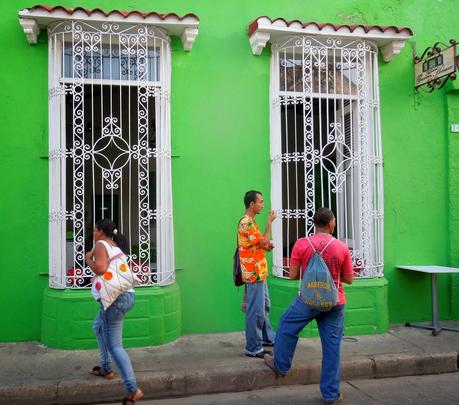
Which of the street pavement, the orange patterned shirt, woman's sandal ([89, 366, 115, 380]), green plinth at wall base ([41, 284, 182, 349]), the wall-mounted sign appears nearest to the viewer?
the street pavement

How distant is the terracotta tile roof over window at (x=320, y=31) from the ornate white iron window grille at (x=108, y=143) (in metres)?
1.12

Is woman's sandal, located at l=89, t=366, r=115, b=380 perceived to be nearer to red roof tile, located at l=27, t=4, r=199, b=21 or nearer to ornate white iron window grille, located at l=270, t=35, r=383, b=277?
ornate white iron window grille, located at l=270, t=35, r=383, b=277

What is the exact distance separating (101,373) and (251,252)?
6.04 ft

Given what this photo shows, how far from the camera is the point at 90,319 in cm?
558

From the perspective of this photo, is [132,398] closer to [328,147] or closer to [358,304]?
[358,304]

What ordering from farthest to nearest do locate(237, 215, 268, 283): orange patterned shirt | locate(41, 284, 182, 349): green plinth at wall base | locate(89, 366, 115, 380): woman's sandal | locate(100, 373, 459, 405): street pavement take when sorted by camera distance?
locate(41, 284, 182, 349): green plinth at wall base
locate(237, 215, 268, 283): orange patterned shirt
locate(89, 366, 115, 380): woman's sandal
locate(100, 373, 459, 405): street pavement

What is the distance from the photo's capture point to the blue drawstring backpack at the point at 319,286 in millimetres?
4227

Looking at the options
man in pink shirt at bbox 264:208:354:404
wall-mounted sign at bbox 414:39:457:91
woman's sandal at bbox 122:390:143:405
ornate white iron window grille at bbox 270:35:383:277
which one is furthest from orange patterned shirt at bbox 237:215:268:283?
wall-mounted sign at bbox 414:39:457:91

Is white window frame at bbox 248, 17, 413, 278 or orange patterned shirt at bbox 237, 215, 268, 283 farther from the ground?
white window frame at bbox 248, 17, 413, 278

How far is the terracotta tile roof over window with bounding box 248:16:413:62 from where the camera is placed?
603 centimetres

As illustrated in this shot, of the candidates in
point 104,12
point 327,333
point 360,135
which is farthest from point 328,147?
point 104,12

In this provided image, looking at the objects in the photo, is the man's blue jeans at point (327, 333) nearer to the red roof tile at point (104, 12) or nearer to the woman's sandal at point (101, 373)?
the woman's sandal at point (101, 373)

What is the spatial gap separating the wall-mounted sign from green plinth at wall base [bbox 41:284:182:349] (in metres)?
4.19

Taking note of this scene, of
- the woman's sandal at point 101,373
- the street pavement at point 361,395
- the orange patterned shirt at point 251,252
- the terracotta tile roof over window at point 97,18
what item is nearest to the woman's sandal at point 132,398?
the street pavement at point 361,395
